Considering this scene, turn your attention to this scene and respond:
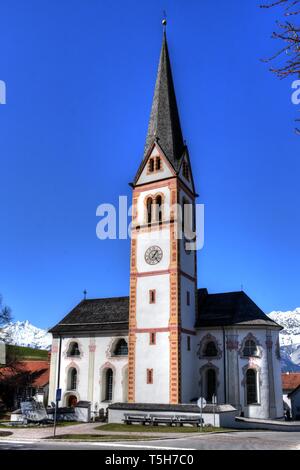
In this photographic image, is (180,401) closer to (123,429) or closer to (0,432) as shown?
(123,429)

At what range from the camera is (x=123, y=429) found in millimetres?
32594

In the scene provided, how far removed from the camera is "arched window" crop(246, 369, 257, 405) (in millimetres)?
40812

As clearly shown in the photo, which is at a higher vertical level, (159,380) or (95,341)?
(95,341)

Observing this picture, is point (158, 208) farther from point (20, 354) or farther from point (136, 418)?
point (20, 354)

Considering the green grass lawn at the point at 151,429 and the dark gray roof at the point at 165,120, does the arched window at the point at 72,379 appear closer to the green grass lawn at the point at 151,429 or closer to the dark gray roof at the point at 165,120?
the green grass lawn at the point at 151,429

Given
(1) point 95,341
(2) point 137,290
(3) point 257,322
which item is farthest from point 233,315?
(1) point 95,341

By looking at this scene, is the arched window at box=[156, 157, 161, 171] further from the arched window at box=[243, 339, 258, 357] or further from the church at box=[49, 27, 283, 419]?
the arched window at box=[243, 339, 258, 357]

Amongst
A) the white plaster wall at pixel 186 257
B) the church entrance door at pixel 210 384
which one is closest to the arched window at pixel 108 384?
the church entrance door at pixel 210 384

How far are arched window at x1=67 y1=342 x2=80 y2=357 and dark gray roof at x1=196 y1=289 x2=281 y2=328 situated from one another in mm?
13526

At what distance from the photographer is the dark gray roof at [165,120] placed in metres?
46.0

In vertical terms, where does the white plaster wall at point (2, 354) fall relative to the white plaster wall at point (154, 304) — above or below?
below

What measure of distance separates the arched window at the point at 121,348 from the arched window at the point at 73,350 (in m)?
4.90

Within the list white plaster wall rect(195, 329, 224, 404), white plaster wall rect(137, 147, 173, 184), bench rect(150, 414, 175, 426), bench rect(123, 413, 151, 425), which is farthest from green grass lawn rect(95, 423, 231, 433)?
white plaster wall rect(137, 147, 173, 184)

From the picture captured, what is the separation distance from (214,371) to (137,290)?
996 cm
